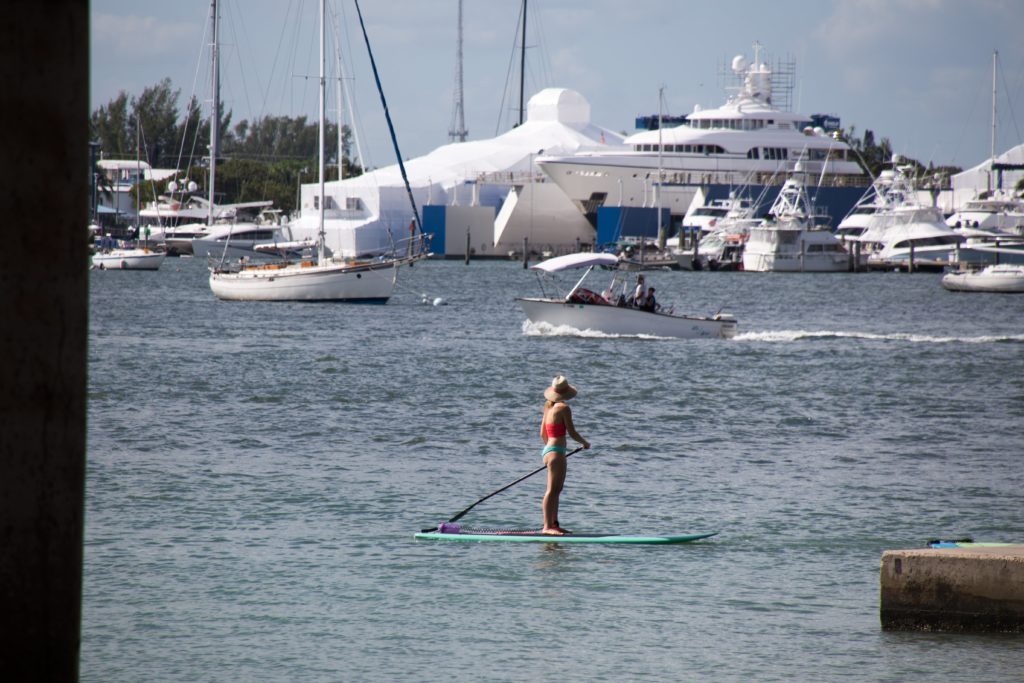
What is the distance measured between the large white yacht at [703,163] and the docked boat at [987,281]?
42.3 m

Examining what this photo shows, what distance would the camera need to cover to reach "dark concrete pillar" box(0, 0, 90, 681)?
3.67m

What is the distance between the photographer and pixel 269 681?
29.9 ft

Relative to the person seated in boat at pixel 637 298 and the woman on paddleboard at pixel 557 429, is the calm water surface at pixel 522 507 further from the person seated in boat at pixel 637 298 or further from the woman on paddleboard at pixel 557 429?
the person seated in boat at pixel 637 298

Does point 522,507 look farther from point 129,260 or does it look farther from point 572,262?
point 129,260

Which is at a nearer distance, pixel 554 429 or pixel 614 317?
pixel 554 429

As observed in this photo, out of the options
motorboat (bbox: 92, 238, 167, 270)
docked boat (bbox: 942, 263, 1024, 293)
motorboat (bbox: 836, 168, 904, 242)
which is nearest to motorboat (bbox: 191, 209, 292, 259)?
motorboat (bbox: 92, 238, 167, 270)

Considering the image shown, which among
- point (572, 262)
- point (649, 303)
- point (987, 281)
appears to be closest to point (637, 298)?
point (649, 303)

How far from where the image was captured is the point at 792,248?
92062mm

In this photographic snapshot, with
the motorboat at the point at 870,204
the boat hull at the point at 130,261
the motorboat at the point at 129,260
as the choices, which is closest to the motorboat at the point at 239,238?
the motorboat at the point at 129,260

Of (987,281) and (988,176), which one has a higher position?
(988,176)

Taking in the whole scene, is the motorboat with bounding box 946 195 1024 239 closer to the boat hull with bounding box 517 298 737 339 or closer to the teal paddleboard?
the boat hull with bounding box 517 298 737 339

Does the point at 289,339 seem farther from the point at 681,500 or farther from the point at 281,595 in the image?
the point at 281,595

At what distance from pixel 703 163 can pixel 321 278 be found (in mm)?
67207

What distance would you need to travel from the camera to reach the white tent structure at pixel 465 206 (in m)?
113
